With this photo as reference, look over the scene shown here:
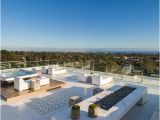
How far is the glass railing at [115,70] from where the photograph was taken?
832 centimetres

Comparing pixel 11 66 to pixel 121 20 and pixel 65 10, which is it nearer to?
pixel 65 10

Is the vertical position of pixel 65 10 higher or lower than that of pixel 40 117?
higher

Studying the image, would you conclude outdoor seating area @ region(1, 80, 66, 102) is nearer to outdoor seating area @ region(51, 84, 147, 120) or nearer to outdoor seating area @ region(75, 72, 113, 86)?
outdoor seating area @ region(75, 72, 113, 86)

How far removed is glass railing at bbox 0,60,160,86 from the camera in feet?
27.3

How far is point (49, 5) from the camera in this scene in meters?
13.6

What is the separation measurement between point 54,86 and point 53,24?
12.0 meters

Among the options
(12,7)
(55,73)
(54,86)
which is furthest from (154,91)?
(12,7)

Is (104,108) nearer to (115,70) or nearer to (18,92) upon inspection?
(18,92)

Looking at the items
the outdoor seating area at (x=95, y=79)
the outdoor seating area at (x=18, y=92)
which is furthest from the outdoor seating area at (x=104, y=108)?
the outdoor seating area at (x=18, y=92)

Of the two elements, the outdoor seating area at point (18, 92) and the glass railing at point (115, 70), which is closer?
the outdoor seating area at point (18, 92)

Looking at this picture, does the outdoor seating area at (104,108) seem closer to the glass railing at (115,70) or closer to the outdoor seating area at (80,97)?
the outdoor seating area at (80,97)

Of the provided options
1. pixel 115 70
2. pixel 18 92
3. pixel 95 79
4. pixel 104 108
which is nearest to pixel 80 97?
pixel 104 108

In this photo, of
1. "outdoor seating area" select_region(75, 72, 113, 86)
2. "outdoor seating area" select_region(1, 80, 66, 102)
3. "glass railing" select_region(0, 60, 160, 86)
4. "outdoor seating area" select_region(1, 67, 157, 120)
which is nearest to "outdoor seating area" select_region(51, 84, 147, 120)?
"outdoor seating area" select_region(1, 67, 157, 120)

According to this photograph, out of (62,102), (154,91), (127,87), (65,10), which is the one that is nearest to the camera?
(62,102)
